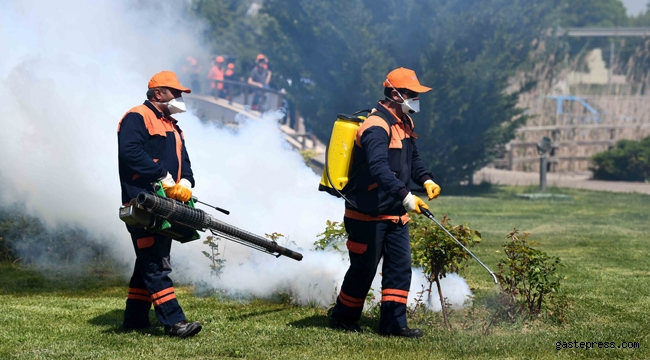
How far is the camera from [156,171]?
6.27m

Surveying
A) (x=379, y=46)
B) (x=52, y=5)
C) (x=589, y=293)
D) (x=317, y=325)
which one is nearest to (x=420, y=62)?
(x=379, y=46)

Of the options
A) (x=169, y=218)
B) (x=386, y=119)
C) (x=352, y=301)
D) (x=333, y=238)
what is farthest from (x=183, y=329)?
(x=386, y=119)

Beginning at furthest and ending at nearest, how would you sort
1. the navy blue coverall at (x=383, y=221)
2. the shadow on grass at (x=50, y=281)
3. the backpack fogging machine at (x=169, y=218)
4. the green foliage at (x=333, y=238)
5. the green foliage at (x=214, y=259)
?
the shadow on grass at (x=50, y=281)
the green foliage at (x=214, y=259)
the green foliage at (x=333, y=238)
the navy blue coverall at (x=383, y=221)
the backpack fogging machine at (x=169, y=218)

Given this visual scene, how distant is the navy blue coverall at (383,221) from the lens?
653cm

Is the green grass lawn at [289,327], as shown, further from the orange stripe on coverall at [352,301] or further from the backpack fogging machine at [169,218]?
the backpack fogging machine at [169,218]

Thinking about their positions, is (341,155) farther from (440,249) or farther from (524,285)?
(524,285)

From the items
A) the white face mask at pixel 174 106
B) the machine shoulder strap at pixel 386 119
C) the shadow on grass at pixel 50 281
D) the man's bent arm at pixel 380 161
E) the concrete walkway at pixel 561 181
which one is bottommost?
the shadow on grass at pixel 50 281

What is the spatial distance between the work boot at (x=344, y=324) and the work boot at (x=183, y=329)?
1040 mm

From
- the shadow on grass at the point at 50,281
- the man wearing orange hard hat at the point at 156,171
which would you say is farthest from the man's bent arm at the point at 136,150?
the shadow on grass at the point at 50,281

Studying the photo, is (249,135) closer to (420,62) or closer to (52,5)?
(52,5)

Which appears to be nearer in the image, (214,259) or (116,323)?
(116,323)

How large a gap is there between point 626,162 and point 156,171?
20.3 meters

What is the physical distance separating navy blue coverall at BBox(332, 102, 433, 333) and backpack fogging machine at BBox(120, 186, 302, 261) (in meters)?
0.70

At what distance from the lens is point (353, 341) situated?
6.39 m
